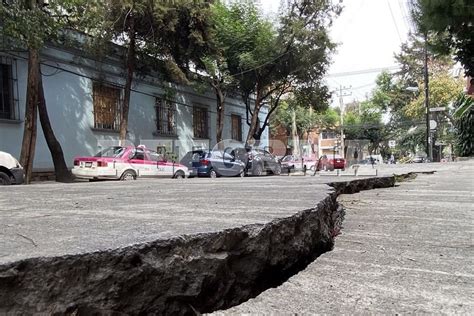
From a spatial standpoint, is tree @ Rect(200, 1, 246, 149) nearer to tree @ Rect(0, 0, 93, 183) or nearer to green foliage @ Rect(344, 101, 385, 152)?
tree @ Rect(0, 0, 93, 183)

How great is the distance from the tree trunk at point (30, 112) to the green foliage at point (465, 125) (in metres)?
21.6

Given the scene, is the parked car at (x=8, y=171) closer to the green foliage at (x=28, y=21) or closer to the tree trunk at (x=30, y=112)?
the tree trunk at (x=30, y=112)

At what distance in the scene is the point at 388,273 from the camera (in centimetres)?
213

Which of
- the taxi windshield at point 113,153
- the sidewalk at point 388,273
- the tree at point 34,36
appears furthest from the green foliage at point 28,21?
the sidewalk at point 388,273

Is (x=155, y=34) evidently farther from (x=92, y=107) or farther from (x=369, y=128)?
(x=369, y=128)

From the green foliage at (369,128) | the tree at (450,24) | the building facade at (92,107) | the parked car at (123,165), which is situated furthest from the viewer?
the green foliage at (369,128)

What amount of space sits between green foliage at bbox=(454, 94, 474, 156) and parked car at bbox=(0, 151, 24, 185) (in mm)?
22629

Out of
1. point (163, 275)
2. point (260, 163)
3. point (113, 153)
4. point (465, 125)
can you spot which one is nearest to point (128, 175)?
point (113, 153)

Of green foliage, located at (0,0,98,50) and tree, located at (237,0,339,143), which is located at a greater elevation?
tree, located at (237,0,339,143)

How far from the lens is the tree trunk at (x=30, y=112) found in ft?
37.4

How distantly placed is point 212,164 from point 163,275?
15.4 m

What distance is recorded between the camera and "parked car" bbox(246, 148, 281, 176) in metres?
18.9

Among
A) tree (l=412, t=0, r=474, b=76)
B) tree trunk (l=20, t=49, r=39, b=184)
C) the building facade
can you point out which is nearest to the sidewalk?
tree (l=412, t=0, r=474, b=76)

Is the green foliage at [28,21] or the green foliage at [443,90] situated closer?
the green foliage at [28,21]
